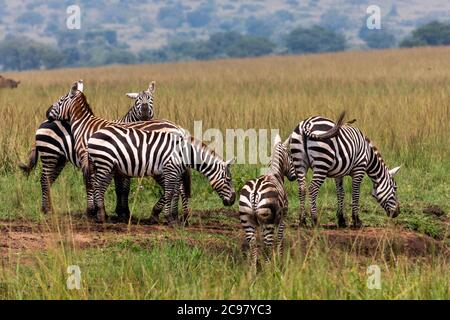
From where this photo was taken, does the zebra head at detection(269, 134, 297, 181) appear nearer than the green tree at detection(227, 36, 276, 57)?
Yes

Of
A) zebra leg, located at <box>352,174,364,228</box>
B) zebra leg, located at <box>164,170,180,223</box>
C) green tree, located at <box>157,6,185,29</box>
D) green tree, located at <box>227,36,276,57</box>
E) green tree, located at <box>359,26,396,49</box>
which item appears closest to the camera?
zebra leg, located at <box>164,170,180,223</box>

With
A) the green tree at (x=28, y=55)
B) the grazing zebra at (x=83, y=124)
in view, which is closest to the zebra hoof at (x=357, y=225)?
the grazing zebra at (x=83, y=124)

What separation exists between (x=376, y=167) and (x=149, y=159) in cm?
206

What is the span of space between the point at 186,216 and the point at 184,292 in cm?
326

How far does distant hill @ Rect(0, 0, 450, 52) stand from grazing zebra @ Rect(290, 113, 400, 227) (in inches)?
4528

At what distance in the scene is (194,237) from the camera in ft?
26.3

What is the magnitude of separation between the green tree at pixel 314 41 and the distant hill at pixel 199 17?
3664cm


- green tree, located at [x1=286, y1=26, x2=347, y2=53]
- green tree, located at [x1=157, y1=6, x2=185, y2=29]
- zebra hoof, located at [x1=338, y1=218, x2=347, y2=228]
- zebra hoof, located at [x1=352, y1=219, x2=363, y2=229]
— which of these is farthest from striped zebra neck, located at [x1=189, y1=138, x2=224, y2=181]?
green tree, located at [x1=157, y1=6, x2=185, y2=29]

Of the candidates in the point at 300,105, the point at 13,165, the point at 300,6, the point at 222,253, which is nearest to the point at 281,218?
the point at 222,253

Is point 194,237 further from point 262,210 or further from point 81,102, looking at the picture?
point 81,102

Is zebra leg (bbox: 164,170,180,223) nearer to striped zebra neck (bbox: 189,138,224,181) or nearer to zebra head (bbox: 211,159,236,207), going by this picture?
striped zebra neck (bbox: 189,138,224,181)

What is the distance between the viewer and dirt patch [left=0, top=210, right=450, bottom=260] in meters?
7.55

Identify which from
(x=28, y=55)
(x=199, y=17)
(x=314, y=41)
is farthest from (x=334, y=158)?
(x=199, y=17)
